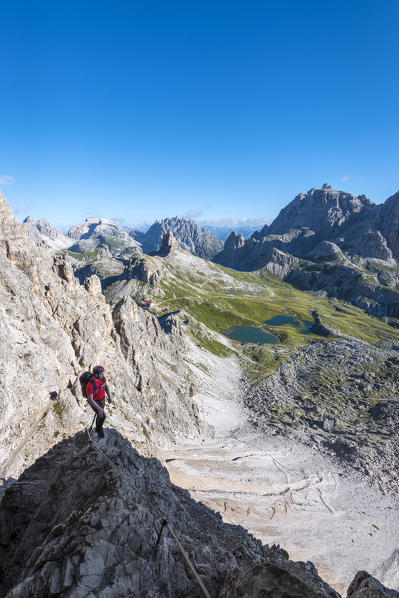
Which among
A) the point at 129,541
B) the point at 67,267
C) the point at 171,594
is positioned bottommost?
the point at 171,594

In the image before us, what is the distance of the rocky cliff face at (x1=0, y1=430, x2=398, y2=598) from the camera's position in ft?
34.7

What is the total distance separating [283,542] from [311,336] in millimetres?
155784

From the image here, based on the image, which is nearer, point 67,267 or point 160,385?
point 67,267

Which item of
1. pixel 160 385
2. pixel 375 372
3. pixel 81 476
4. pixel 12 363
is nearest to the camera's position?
pixel 81 476

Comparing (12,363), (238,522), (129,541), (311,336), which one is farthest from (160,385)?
(311,336)

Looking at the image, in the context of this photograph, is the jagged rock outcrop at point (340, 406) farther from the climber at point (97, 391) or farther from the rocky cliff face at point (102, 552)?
the climber at point (97, 391)

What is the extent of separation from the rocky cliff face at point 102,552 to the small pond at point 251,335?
504 ft

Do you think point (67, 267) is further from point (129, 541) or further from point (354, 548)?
point (354, 548)

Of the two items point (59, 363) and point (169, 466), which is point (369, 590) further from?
point (169, 466)

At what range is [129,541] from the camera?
12.8 metres

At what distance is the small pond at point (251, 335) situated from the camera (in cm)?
17311

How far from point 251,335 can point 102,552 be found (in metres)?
175

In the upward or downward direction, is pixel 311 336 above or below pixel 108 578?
below

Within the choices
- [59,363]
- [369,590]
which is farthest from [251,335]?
[369,590]
